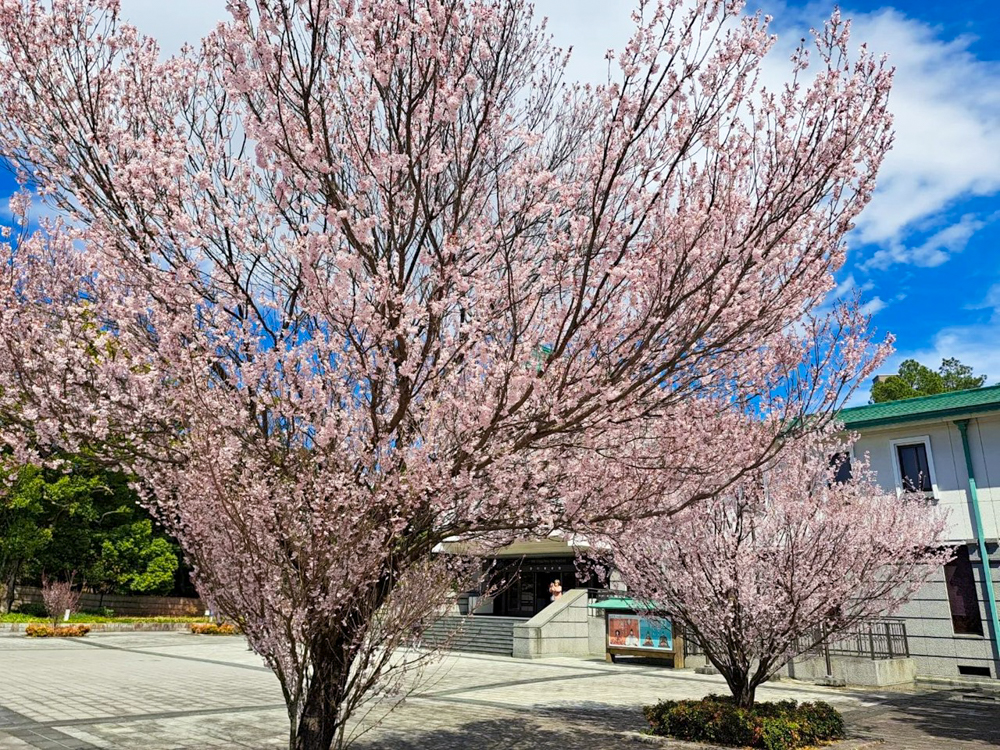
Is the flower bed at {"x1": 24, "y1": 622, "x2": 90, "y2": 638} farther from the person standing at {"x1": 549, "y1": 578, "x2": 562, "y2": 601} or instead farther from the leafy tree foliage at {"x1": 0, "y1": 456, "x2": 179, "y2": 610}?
the person standing at {"x1": 549, "y1": 578, "x2": 562, "y2": 601}

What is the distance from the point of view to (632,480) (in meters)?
6.77

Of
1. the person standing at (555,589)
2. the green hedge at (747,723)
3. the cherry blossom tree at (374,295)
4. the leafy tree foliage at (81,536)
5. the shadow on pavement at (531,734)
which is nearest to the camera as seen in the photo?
the cherry blossom tree at (374,295)

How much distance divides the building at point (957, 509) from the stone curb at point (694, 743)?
35.1ft

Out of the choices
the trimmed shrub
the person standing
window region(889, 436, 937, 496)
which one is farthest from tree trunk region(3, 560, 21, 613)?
window region(889, 436, 937, 496)

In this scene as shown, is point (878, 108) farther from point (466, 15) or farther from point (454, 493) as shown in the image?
point (454, 493)

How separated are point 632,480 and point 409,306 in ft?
9.64

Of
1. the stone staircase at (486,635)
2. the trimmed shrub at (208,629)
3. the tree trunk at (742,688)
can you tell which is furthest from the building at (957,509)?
the trimmed shrub at (208,629)

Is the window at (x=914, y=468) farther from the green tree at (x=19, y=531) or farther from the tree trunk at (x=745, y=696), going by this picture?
the green tree at (x=19, y=531)

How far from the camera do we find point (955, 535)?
1931 cm

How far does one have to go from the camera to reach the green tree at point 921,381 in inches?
1500

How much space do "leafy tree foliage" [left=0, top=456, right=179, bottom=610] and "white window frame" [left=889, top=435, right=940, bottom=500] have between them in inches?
1047

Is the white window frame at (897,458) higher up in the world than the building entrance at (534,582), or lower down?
higher up

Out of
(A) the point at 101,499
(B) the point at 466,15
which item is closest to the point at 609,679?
(B) the point at 466,15

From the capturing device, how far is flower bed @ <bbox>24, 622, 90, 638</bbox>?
23.7 meters
